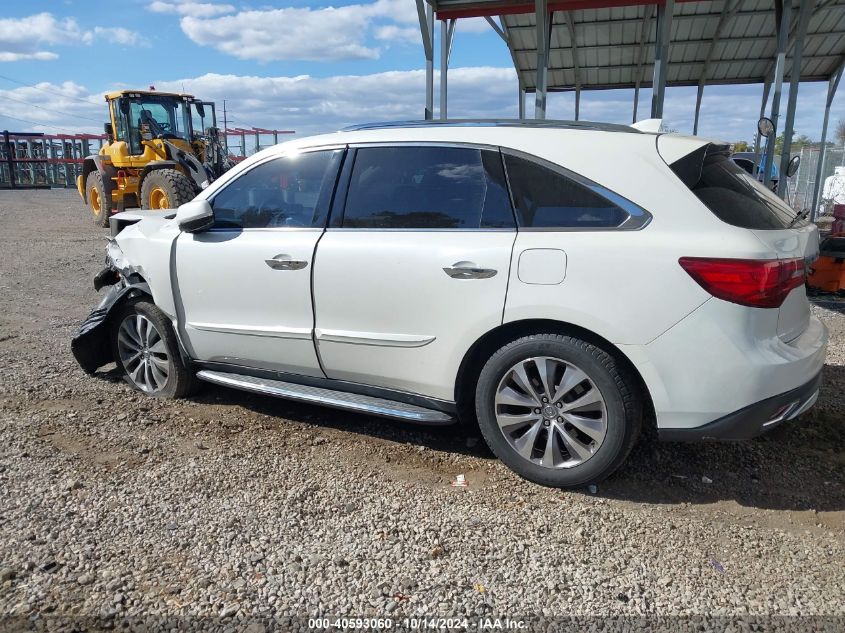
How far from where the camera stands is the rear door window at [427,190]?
11.0 feet

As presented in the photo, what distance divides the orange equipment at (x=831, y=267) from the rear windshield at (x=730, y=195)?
5.27 m

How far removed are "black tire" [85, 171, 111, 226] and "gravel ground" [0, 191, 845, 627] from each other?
12.7m

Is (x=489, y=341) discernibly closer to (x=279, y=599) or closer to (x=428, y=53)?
(x=279, y=599)

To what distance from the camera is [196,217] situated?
4.00 meters

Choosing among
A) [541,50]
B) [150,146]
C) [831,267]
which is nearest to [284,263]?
[831,267]

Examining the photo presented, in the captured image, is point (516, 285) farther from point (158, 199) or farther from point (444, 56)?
point (158, 199)

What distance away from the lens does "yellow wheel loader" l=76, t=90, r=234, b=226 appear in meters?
14.3

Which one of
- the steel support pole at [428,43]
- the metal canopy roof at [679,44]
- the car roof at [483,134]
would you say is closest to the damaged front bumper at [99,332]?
the car roof at [483,134]

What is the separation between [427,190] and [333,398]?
128 centimetres

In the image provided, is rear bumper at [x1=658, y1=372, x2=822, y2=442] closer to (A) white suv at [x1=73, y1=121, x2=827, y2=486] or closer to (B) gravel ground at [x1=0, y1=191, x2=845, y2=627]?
(A) white suv at [x1=73, y1=121, x2=827, y2=486]

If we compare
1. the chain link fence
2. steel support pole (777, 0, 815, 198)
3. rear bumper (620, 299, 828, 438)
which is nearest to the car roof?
rear bumper (620, 299, 828, 438)

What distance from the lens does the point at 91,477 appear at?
11.4ft

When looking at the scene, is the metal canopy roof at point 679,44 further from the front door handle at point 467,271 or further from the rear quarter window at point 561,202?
the front door handle at point 467,271

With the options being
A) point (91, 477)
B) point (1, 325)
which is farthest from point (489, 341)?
point (1, 325)
